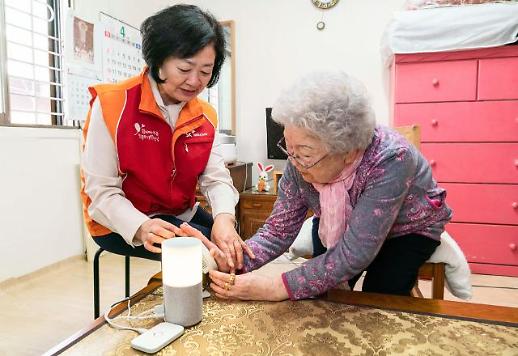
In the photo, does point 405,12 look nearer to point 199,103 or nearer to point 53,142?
point 199,103

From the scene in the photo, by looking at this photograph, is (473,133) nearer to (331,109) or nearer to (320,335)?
(331,109)

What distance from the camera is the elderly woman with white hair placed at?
0.98 meters


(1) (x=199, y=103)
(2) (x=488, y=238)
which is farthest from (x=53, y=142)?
(2) (x=488, y=238)

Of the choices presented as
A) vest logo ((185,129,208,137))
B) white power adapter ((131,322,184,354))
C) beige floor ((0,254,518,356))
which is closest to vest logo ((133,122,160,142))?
vest logo ((185,129,208,137))

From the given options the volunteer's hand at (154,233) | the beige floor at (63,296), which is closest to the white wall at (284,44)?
the beige floor at (63,296)

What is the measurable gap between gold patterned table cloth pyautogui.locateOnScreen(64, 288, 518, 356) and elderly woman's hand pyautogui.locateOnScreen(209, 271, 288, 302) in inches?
1.5

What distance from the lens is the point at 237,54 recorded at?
3543mm

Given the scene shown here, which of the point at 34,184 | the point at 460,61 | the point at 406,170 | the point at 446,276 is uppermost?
the point at 460,61

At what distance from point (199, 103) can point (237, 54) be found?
7.37 ft

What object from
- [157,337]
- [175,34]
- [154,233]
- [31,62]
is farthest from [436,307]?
[31,62]

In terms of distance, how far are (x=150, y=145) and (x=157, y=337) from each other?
2.24 feet

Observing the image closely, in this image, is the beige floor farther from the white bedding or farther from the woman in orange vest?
the white bedding

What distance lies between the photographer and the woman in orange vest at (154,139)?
48.2 inches

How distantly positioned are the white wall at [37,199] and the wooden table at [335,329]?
1.80 meters
